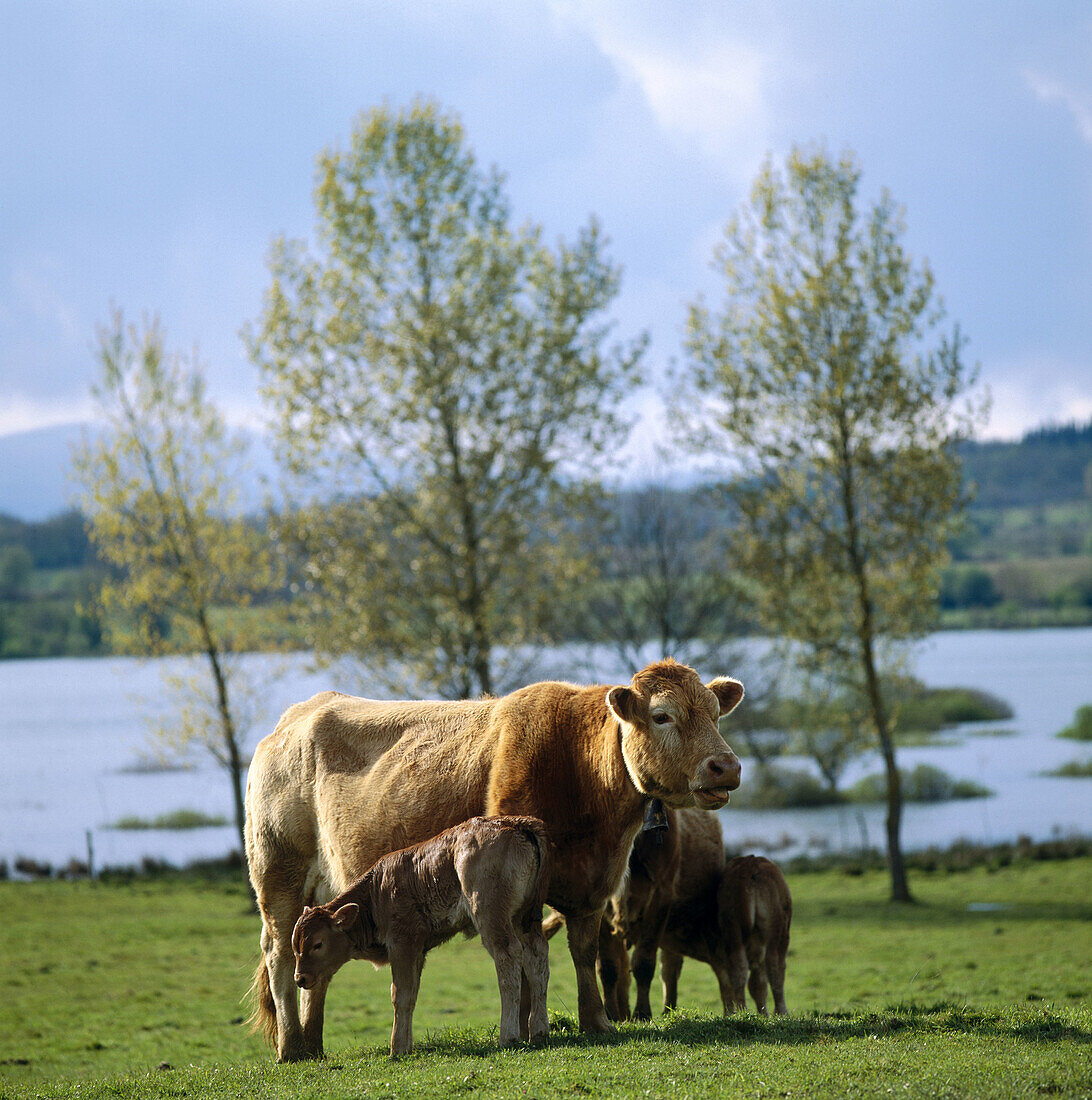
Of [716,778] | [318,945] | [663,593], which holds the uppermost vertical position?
[663,593]

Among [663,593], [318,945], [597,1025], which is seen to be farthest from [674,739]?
[663,593]

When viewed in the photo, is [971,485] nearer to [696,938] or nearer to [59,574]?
[696,938]

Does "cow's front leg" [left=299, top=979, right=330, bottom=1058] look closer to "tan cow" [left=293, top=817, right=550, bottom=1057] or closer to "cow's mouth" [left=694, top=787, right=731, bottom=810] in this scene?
"tan cow" [left=293, top=817, right=550, bottom=1057]

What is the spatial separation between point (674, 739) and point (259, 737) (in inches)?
1425

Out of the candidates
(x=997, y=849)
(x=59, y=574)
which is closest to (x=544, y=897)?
(x=997, y=849)

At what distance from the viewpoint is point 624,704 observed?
6602 mm

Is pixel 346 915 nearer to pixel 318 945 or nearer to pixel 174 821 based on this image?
pixel 318 945

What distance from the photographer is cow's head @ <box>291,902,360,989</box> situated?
7004 millimetres

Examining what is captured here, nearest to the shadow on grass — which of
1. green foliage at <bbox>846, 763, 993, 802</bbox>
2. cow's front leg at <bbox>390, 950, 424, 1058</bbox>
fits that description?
cow's front leg at <bbox>390, 950, 424, 1058</bbox>

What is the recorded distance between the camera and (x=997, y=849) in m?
29.9

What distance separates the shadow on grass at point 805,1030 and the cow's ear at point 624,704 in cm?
189

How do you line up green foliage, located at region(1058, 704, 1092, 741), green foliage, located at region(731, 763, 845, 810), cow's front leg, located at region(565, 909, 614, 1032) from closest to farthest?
cow's front leg, located at region(565, 909, 614, 1032)
green foliage, located at region(731, 763, 845, 810)
green foliage, located at region(1058, 704, 1092, 741)

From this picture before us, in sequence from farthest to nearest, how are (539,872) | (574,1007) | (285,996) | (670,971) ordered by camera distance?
1. (574,1007)
2. (670,971)
3. (285,996)
4. (539,872)

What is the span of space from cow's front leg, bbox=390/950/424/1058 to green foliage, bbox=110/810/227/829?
41.1 m
